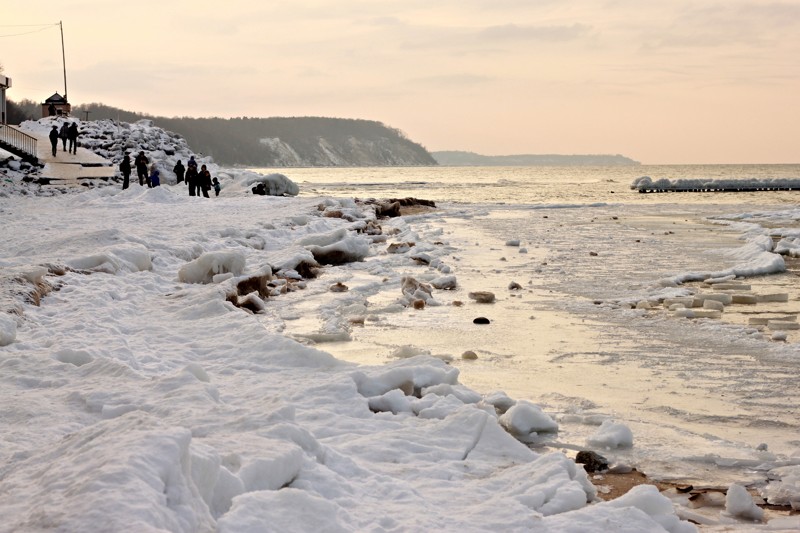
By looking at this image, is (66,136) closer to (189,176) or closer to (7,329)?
(189,176)

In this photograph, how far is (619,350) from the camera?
7922 mm

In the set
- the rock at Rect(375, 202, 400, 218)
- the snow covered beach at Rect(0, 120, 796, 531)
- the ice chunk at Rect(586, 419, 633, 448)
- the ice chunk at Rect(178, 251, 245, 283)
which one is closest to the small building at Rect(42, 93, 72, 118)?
the rock at Rect(375, 202, 400, 218)

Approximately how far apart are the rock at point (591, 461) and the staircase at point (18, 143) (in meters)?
33.1

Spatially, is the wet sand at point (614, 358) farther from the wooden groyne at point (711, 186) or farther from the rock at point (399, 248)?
the wooden groyne at point (711, 186)

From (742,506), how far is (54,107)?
56839 millimetres

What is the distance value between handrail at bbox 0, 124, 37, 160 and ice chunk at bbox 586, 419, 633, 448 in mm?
33091

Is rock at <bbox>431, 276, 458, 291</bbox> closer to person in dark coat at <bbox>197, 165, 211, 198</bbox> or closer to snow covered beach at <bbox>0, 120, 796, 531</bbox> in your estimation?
snow covered beach at <bbox>0, 120, 796, 531</bbox>

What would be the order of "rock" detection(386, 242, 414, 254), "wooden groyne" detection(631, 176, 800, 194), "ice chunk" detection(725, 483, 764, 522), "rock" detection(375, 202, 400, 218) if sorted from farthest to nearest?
"wooden groyne" detection(631, 176, 800, 194) < "rock" detection(375, 202, 400, 218) < "rock" detection(386, 242, 414, 254) < "ice chunk" detection(725, 483, 764, 522)

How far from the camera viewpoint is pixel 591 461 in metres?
4.83

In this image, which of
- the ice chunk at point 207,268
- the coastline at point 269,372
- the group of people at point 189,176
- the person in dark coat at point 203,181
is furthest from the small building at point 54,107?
the ice chunk at point 207,268

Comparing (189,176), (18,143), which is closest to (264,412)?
(189,176)

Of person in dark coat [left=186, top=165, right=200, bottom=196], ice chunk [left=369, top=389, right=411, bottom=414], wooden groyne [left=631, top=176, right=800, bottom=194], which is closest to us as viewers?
ice chunk [left=369, top=389, right=411, bottom=414]

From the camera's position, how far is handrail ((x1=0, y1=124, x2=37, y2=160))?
112ft

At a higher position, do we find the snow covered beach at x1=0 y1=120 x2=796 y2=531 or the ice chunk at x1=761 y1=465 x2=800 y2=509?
the snow covered beach at x1=0 y1=120 x2=796 y2=531
